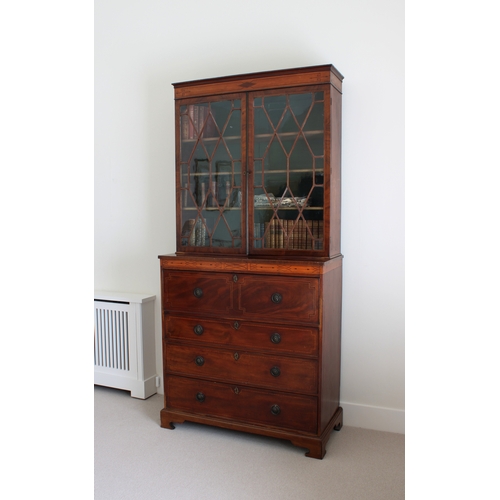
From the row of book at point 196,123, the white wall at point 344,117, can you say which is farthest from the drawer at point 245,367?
the row of book at point 196,123

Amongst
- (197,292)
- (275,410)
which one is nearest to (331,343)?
(275,410)

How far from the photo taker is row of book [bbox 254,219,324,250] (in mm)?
2551

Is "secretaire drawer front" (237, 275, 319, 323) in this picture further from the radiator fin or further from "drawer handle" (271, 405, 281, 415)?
the radiator fin

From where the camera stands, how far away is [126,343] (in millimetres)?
3338

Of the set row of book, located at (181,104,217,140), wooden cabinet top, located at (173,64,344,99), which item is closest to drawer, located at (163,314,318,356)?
row of book, located at (181,104,217,140)

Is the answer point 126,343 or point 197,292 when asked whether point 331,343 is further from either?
point 126,343

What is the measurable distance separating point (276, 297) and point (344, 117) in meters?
1.14

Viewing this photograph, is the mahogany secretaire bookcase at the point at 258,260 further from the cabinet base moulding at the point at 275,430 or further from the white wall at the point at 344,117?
the white wall at the point at 344,117

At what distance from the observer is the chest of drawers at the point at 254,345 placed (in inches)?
96.2

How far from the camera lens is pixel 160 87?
10.7ft

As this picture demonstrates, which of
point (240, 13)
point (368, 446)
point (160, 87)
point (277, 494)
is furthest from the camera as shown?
point (160, 87)
